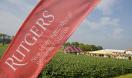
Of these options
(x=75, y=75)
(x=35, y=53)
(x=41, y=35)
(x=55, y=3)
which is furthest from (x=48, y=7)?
(x=75, y=75)

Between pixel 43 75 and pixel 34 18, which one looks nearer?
pixel 34 18

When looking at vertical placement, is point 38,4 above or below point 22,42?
above

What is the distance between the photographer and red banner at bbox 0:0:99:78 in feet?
10.6

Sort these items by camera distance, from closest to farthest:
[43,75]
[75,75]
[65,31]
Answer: [65,31]
[43,75]
[75,75]

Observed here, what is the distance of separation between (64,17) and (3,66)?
886 millimetres

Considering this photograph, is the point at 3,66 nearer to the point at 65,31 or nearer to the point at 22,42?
the point at 22,42

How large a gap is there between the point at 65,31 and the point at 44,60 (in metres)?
0.39

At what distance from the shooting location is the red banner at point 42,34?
323 cm

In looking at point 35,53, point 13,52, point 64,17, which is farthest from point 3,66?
point 64,17

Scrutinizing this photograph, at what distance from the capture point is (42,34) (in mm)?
3275

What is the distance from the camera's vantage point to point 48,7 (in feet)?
10.8

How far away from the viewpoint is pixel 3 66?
3.42m

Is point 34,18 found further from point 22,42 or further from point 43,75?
point 43,75

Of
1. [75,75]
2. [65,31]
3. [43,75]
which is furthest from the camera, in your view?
[75,75]
